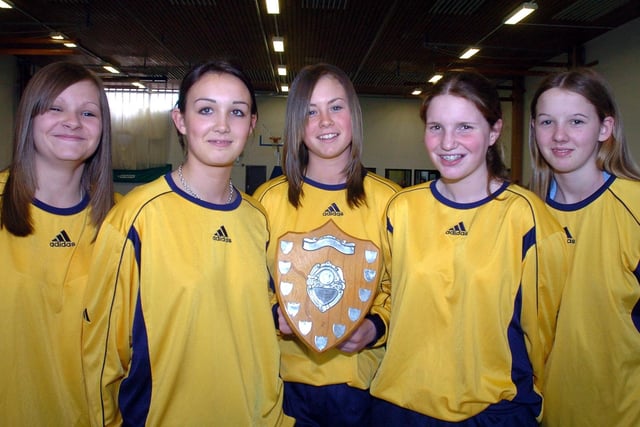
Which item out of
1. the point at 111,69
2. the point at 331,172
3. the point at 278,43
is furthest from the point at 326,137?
the point at 111,69

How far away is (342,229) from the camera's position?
2287 mm

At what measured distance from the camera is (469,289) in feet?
6.16

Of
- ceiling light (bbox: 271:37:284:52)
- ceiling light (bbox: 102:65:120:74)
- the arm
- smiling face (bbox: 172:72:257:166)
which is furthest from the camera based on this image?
ceiling light (bbox: 102:65:120:74)

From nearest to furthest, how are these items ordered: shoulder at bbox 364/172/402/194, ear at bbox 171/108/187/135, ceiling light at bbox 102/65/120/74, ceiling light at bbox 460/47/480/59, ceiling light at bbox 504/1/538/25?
ear at bbox 171/108/187/135 → shoulder at bbox 364/172/402/194 → ceiling light at bbox 504/1/538/25 → ceiling light at bbox 460/47/480/59 → ceiling light at bbox 102/65/120/74

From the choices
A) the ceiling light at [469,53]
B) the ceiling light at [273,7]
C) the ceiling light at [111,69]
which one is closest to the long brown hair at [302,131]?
the ceiling light at [273,7]

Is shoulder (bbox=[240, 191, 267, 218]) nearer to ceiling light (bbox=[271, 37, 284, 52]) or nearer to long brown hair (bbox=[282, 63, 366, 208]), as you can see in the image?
long brown hair (bbox=[282, 63, 366, 208])

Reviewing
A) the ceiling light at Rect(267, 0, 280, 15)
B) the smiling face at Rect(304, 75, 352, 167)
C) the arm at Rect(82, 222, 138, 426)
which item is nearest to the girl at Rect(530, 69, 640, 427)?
the smiling face at Rect(304, 75, 352, 167)

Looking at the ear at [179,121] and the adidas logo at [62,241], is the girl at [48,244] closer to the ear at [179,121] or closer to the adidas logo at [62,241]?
the adidas logo at [62,241]

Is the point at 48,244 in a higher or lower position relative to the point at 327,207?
lower

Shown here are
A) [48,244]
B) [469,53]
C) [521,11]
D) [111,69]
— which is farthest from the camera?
[111,69]

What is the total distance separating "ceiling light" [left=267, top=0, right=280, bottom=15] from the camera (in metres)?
8.38

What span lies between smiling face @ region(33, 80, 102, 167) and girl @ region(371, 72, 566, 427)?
141cm

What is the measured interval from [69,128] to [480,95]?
1740 mm

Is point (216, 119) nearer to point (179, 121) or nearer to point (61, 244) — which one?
point (179, 121)
